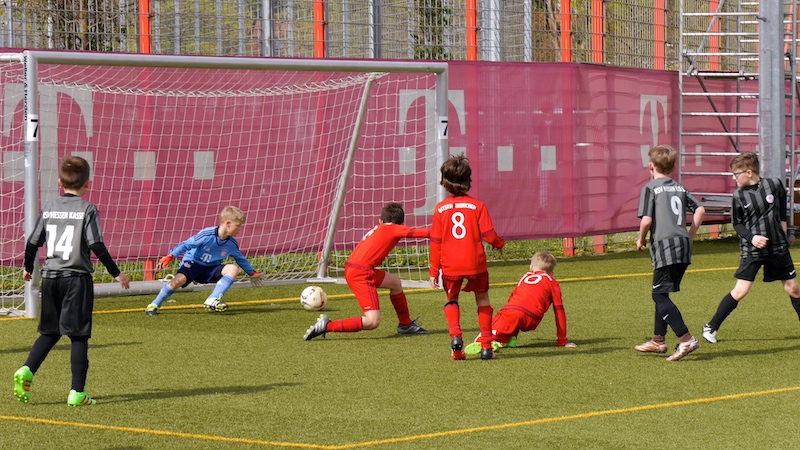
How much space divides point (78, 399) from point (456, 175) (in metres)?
3.02

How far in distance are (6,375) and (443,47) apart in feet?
28.6

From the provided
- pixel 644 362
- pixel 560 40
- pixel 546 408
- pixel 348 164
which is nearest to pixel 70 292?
pixel 546 408

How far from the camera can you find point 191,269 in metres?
11.2

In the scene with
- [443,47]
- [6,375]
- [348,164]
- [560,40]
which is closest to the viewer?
[6,375]

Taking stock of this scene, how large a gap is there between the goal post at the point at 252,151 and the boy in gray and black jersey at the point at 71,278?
520 centimetres

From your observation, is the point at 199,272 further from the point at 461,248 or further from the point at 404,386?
the point at 404,386

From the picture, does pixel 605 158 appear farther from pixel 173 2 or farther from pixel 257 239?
pixel 173 2

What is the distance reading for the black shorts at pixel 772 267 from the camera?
29.3ft

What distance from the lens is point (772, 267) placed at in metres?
A: 8.98

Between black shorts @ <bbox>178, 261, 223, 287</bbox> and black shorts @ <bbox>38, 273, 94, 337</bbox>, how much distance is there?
14.2 feet

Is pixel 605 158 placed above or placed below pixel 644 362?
above

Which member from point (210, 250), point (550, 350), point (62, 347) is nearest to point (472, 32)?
point (210, 250)

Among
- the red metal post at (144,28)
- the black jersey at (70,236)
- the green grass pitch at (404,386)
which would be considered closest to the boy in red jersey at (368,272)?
the green grass pitch at (404,386)

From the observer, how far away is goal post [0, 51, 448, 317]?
12.8 meters
